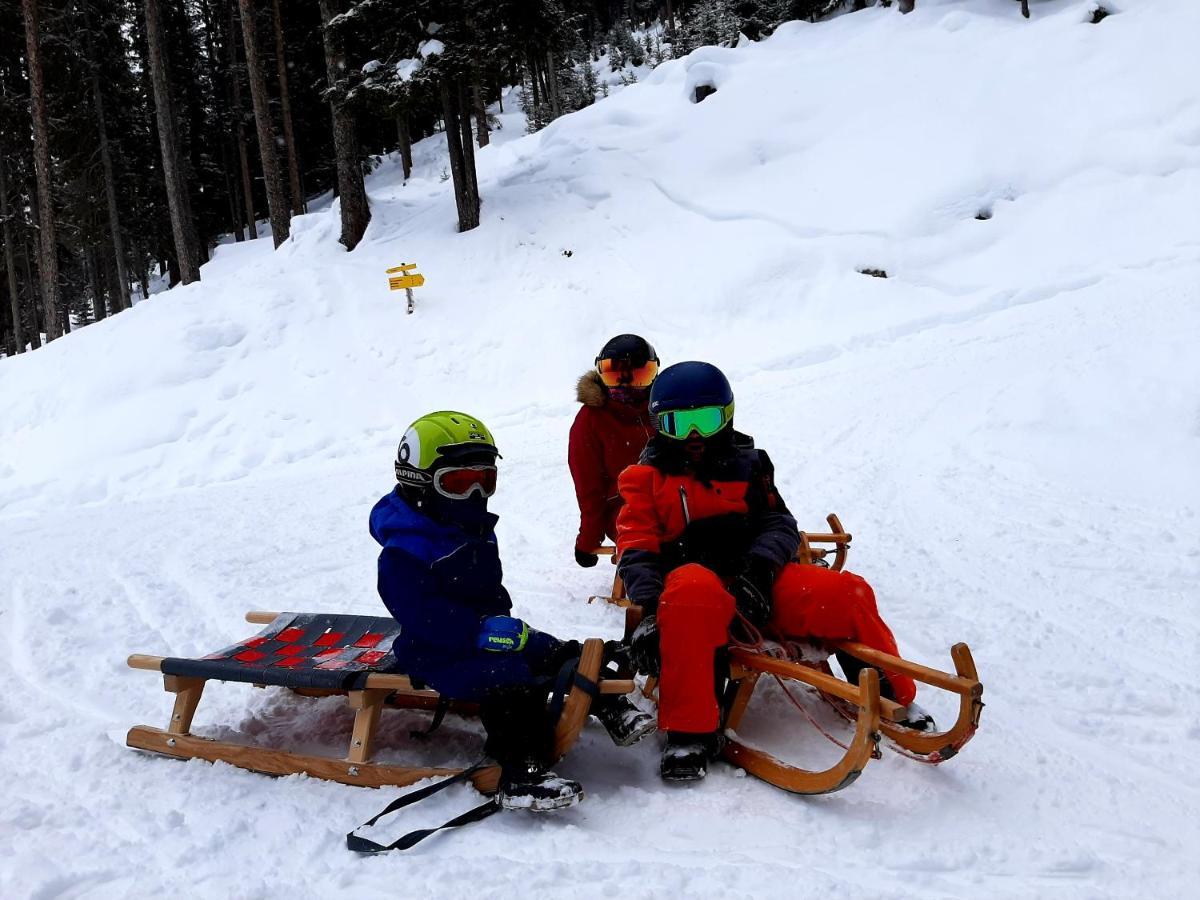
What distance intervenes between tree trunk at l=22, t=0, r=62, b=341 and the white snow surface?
5208 millimetres

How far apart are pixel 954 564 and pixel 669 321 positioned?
7929 millimetres

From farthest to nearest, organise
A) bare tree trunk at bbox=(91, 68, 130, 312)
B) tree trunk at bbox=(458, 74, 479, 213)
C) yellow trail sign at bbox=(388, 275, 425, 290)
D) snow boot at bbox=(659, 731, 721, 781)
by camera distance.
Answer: bare tree trunk at bbox=(91, 68, 130, 312) < tree trunk at bbox=(458, 74, 479, 213) < yellow trail sign at bbox=(388, 275, 425, 290) < snow boot at bbox=(659, 731, 721, 781)

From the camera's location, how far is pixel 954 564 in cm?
517

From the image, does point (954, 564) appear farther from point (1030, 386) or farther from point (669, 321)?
point (669, 321)

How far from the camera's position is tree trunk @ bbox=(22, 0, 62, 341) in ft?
55.6

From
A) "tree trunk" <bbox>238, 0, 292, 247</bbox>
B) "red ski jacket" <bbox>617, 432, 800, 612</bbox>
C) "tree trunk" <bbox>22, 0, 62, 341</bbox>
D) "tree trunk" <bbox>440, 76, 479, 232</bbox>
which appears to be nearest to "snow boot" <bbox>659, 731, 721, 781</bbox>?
"red ski jacket" <bbox>617, 432, 800, 612</bbox>

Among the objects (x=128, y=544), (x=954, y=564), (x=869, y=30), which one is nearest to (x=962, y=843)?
(x=954, y=564)

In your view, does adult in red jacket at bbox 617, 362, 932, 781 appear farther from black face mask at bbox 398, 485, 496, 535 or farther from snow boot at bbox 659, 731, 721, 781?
black face mask at bbox 398, 485, 496, 535

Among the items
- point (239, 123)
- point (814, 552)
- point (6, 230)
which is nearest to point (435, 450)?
point (814, 552)

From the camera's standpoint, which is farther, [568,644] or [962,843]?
[568,644]

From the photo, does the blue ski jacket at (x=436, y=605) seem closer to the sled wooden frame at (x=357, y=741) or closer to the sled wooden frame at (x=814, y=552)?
the sled wooden frame at (x=357, y=741)

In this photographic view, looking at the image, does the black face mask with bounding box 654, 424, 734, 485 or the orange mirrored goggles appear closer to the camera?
the black face mask with bounding box 654, 424, 734, 485

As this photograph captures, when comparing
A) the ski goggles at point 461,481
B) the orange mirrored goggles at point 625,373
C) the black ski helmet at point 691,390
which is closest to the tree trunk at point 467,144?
the orange mirrored goggles at point 625,373

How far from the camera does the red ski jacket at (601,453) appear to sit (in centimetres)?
519
